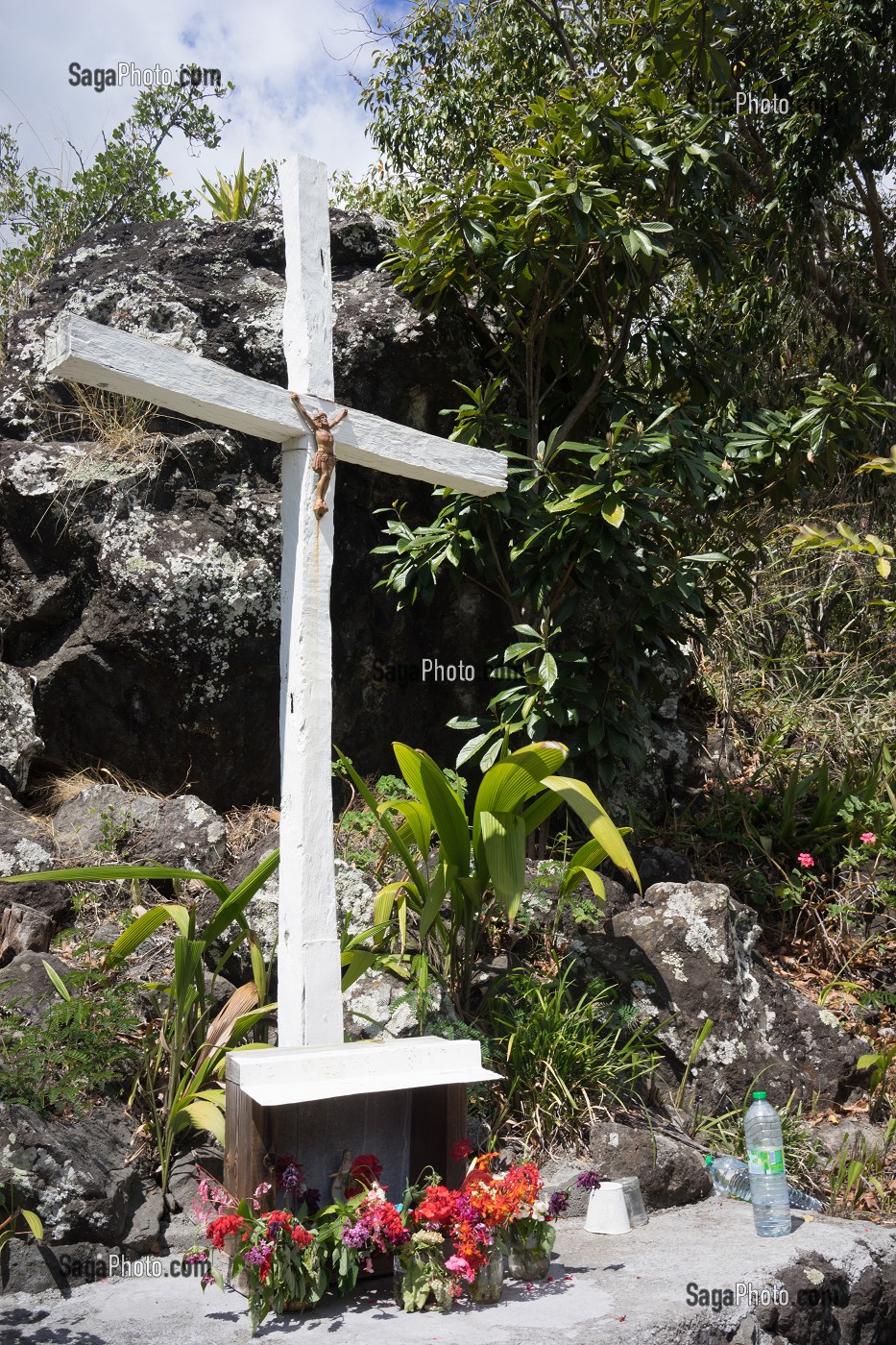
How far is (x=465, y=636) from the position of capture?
6.05 m

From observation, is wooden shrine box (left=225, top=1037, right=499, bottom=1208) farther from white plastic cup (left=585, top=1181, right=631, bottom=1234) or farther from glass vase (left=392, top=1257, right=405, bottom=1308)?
white plastic cup (left=585, top=1181, right=631, bottom=1234)

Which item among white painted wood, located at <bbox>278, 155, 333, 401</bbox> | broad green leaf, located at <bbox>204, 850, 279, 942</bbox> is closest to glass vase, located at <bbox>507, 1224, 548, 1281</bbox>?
broad green leaf, located at <bbox>204, 850, 279, 942</bbox>

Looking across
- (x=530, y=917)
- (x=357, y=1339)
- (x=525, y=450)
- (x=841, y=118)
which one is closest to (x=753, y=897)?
(x=530, y=917)

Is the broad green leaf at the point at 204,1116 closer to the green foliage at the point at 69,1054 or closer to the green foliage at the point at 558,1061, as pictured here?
the green foliage at the point at 69,1054

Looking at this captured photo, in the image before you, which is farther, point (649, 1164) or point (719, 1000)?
point (719, 1000)

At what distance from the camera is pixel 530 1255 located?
2867 millimetres

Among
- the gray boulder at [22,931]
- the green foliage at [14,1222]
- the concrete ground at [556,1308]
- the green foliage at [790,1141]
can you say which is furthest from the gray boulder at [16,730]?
the green foliage at [790,1141]

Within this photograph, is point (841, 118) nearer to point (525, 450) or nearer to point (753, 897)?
point (525, 450)

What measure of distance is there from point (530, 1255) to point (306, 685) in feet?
5.56

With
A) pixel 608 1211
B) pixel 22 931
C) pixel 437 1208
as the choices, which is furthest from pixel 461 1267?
pixel 22 931

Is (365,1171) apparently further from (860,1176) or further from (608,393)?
(608,393)

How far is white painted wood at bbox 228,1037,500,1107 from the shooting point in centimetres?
270

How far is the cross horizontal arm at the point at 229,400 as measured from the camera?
2.89 metres

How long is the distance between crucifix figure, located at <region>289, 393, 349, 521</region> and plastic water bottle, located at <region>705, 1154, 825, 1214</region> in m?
2.65
